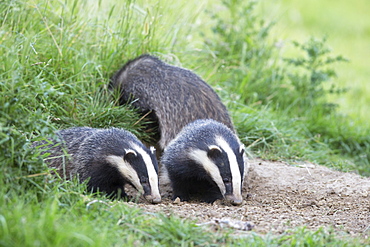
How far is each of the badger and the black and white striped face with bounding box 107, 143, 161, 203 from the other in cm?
55

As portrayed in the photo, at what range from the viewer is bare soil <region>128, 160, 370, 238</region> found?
3.54 m

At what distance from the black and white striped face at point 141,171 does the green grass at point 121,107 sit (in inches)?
24.8

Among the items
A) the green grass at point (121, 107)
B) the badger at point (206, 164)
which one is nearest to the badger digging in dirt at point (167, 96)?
the green grass at point (121, 107)

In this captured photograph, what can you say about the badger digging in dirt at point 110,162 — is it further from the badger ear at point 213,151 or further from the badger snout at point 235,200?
the badger snout at point 235,200

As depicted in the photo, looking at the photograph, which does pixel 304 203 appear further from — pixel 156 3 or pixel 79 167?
pixel 156 3

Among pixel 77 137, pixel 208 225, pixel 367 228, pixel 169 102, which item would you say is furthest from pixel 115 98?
pixel 367 228

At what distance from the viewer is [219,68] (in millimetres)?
7086

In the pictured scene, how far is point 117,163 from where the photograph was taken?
4219mm

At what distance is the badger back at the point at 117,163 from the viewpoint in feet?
13.6

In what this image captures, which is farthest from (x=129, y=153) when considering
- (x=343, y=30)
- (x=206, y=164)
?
(x=343, y=30)

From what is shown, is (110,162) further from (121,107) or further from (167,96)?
(167,96)

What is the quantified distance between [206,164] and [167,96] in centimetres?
124

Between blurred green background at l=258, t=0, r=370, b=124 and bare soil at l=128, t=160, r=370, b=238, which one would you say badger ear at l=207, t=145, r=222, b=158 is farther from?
blurred green background at l=258, t=0, r=370, b=124

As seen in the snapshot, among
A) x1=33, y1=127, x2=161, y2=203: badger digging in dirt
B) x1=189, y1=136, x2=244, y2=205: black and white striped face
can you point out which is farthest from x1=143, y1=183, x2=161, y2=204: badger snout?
x1=189, y1=136, x2=244, y2=205: black and white striped face
